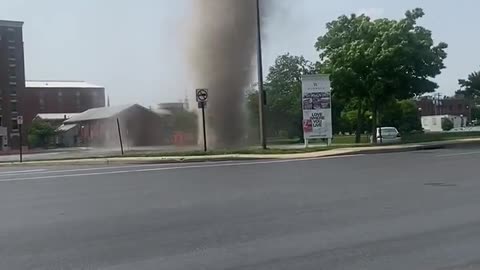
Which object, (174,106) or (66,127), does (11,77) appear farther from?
(174,106)

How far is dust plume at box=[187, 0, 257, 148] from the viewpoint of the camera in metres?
36.5

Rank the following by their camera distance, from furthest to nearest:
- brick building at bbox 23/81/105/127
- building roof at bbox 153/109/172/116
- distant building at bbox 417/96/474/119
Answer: distant building at bbox 417/96/474/119
brick building at bbox 23/81/105/127
building roof at bbox 153/109/172/116

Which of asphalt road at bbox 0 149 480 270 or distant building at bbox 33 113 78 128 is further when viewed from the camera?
distant building at bbox 33 113 78 128

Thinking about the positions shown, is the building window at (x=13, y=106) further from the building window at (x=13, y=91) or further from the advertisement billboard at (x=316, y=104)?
the advertisement billboard at (x=316, y=104)

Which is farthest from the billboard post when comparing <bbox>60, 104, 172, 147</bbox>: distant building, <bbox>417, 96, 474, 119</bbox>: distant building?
<bbox>417, 96, 474, 119</bbox>: distant building

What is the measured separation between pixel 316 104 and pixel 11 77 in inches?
2658

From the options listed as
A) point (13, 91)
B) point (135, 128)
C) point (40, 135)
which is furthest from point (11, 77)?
point (135, 128)

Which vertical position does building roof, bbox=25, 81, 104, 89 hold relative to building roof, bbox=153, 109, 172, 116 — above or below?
above

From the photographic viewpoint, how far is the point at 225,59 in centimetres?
3669

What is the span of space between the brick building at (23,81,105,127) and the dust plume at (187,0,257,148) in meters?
64.7

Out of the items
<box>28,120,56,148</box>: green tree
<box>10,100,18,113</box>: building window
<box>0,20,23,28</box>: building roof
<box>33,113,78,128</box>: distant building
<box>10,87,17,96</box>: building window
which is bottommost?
<box>28,120,56,148</box>: green tree

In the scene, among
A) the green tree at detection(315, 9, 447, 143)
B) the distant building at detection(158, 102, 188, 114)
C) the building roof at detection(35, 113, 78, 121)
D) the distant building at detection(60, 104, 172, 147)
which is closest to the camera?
the green tree at detection(315, 9, 447, 143)

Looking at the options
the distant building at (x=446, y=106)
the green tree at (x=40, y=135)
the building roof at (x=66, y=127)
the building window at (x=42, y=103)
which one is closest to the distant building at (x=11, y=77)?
the green tree at (x=40, y=135)

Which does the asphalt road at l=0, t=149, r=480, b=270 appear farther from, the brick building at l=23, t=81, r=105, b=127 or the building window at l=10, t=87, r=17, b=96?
the brick building at l=23, t=81, r=105, b=127
